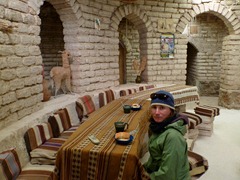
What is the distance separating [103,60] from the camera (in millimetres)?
5309

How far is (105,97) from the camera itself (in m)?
4.81

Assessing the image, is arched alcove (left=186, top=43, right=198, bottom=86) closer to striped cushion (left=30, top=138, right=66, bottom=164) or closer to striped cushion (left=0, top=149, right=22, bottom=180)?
striped cushion (left=30, top=138, right=66, bottom=164)

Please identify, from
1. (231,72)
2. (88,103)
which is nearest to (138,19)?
(88,103)

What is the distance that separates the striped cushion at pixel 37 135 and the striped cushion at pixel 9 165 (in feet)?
1.36

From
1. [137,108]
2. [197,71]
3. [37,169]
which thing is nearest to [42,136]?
[37,169]

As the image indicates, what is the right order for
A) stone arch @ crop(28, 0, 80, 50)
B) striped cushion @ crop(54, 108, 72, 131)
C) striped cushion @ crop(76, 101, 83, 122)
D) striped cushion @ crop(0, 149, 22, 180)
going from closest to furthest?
striped cushion @ crop(0, 149, 22, 180)
striped cushion @ crop(54, 108, 72, 131)
striped cushion @ crop(76, 101, 83, 122)
stone arch @ crop(28, 0, 80, 50)

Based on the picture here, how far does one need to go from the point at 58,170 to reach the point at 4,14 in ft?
6.64

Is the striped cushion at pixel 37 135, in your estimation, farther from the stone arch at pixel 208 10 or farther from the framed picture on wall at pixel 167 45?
the stone arch at pixel 208 10

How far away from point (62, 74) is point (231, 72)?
5.29 m

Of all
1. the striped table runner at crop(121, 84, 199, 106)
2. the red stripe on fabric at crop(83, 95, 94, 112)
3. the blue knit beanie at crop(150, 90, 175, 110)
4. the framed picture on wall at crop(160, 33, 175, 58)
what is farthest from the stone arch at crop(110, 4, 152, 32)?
the blue knit beanie at crop(150, 90, 175, 110)

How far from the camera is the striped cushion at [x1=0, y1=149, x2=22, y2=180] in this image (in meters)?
2.12

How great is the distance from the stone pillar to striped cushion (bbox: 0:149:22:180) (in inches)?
261

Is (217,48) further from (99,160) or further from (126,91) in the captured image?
(99,160)

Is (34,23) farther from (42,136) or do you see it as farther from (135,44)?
(135,44)
